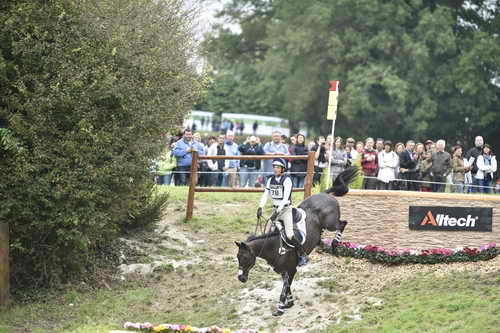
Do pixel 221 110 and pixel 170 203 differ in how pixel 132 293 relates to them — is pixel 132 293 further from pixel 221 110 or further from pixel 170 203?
pixel 221 110

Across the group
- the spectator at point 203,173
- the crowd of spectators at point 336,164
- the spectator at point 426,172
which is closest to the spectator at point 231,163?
the crowd of spectators at point 336,164

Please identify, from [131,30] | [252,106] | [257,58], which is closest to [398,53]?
[257,58]

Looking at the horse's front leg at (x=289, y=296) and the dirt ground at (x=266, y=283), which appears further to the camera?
the horse's front leg at (x=289, y=296)

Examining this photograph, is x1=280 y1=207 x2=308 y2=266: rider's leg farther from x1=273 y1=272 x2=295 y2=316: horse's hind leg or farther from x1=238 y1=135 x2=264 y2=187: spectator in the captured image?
x1=238 y1=135 x2=264 y2=187: spectator

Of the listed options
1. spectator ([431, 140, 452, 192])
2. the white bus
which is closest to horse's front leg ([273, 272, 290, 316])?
spectator ([431, 140, 452, 192])

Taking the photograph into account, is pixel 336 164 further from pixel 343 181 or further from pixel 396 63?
pixel 396 63

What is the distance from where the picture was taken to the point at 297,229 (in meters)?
13.6

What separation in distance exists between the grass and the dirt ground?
42 millimetres

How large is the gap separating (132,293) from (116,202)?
182cm

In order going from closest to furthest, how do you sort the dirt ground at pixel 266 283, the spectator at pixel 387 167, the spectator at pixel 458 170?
the dirt ground at pixel 266 283 < the spectator at pixel 387 167 < the spectator at pixel 458 170

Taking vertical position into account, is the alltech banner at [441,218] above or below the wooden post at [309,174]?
below

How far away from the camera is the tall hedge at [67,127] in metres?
14.3

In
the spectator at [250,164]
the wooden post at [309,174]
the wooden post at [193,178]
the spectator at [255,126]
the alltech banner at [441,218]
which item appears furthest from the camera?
the spectator at [255,126]

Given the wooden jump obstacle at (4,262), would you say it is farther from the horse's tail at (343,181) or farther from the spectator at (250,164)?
the spectator at (250,164)
